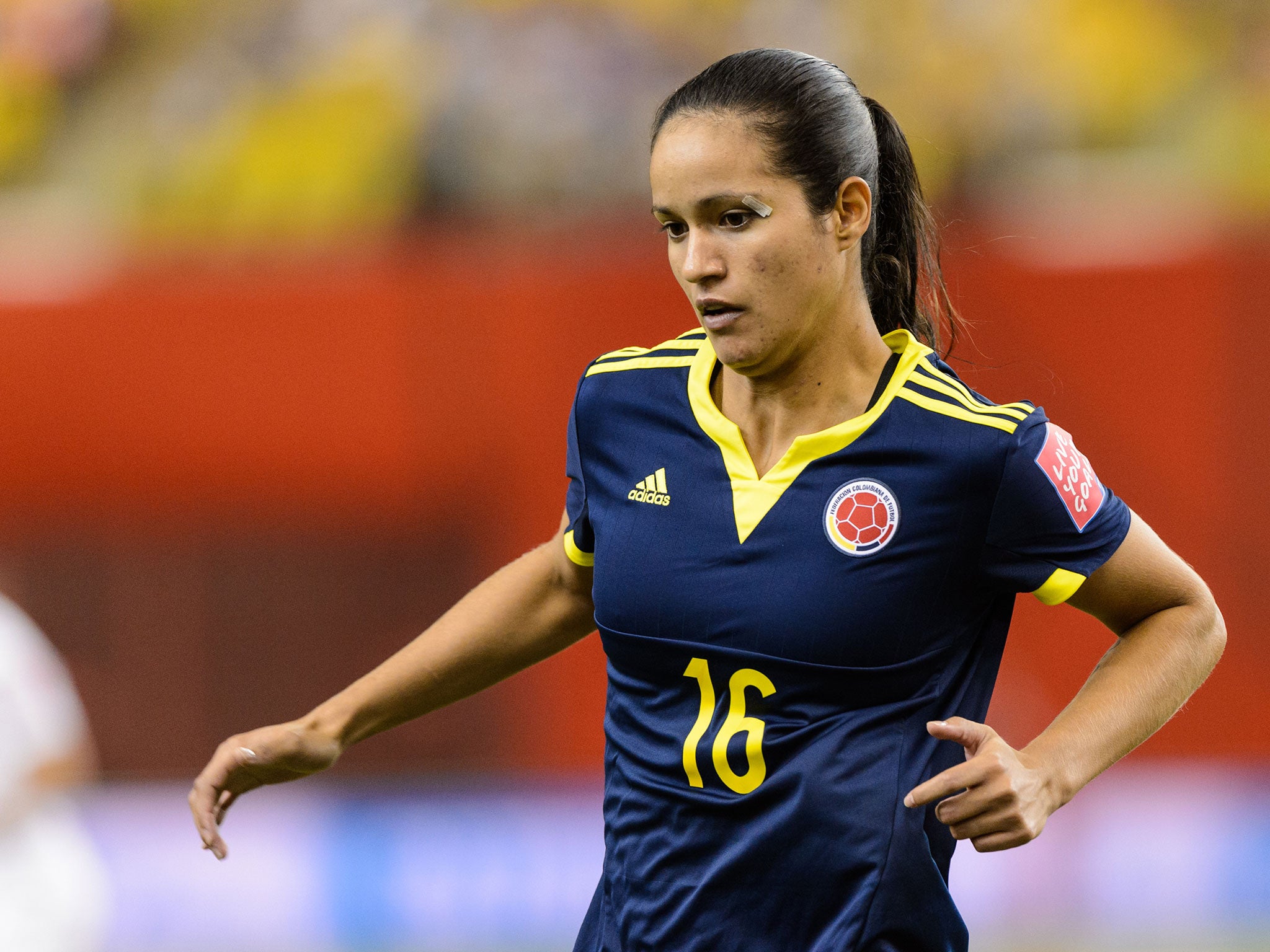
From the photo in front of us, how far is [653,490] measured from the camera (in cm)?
223

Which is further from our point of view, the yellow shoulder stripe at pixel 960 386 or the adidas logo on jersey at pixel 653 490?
the adidas logo on jersey at pixel 653 490

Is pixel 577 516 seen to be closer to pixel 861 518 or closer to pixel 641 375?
pixel 641 375

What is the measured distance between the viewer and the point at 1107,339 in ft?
19.6

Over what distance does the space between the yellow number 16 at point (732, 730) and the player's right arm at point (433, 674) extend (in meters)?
0.36

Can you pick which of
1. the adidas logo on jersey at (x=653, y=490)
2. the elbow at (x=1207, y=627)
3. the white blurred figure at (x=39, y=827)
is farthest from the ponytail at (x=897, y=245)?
the white blurred figure at (x=39, y=827)

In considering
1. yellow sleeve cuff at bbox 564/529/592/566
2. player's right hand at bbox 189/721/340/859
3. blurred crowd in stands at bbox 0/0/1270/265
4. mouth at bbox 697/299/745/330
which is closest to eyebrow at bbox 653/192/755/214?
mouth at bbox 697/299/745/330

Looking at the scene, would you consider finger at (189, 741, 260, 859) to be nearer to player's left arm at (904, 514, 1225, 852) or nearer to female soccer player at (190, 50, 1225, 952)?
female soccer player at (190, 50, 1225, 952)

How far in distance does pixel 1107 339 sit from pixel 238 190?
12.1 ft

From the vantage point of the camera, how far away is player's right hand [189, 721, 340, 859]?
235cm

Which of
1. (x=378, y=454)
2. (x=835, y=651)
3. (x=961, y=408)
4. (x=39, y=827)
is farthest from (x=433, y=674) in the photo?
(x=378, y=454)

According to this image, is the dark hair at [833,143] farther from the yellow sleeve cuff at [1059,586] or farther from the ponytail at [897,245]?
the yellow sleeve cuff at [1059,586]

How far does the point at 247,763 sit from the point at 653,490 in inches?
28.2

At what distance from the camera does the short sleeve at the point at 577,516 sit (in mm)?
2355

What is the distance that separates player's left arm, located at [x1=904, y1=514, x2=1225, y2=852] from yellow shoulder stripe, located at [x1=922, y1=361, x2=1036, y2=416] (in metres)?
0.22
